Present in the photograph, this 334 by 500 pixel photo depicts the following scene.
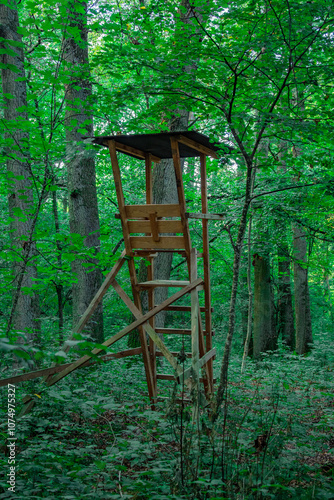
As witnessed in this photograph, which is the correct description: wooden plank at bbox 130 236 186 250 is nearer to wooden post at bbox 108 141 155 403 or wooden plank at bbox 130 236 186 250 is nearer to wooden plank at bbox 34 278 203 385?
wooden post at bbox 108 141 155 403

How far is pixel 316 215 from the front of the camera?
351 inches

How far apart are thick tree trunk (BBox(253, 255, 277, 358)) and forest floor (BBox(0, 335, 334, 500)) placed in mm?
A: 5565

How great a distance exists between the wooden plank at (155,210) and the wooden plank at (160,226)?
0.08 m

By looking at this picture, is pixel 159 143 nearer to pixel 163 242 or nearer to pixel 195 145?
pixel 195 145

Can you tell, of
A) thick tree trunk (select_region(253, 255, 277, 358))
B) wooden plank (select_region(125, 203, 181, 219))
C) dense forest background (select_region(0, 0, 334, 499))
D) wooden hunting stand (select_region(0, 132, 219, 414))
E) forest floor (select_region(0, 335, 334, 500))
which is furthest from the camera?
thick tree trunk (select_region(253, 255, 277, 358))

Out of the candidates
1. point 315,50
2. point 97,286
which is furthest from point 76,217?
point 315,50

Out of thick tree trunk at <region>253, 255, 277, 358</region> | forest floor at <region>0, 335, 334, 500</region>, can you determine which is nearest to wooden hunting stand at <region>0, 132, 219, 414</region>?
forest floor at <region>0, 335, 334, 500</region>

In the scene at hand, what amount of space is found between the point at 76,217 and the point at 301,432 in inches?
210

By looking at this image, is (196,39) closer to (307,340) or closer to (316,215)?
(316,215)

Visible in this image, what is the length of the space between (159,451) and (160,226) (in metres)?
2.43

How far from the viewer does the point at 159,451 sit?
3.50 metres

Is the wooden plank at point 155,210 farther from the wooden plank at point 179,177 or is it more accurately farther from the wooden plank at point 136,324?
the wooden plank at point 136,324

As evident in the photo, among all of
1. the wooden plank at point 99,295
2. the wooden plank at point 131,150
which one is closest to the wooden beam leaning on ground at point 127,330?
the wooden plank at point 99,295

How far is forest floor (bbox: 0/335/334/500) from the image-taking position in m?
2.57
